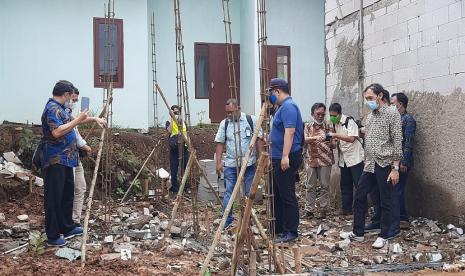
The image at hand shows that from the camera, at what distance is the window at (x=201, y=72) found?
13.7 metres

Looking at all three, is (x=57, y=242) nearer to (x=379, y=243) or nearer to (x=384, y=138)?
(x=379, y=243)

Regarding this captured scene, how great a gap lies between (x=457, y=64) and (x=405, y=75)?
0.92 meters

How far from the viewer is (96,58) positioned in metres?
11.9

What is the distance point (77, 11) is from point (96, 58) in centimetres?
111

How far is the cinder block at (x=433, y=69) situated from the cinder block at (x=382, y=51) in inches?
25.4

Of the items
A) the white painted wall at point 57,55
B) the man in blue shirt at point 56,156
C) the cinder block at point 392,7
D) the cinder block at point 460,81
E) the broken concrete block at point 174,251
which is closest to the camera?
the broken concrete block at point 174,251

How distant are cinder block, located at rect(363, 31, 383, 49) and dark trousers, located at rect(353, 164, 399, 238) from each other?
2511mm

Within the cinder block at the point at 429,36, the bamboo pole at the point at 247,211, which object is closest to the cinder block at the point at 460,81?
the cinder block at the point at 429,36

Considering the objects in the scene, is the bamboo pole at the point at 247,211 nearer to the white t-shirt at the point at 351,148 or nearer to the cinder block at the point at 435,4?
the white t-shirt at the point at 351,148

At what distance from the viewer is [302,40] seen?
45.9 feet

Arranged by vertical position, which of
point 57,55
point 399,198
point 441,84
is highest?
point 57,55

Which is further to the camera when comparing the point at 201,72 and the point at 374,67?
the point at 201,72

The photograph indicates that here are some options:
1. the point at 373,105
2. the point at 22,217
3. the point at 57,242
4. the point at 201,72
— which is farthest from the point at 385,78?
the point at 201,72

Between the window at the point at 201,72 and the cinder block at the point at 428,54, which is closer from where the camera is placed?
the cinder block at the point at 428,54
